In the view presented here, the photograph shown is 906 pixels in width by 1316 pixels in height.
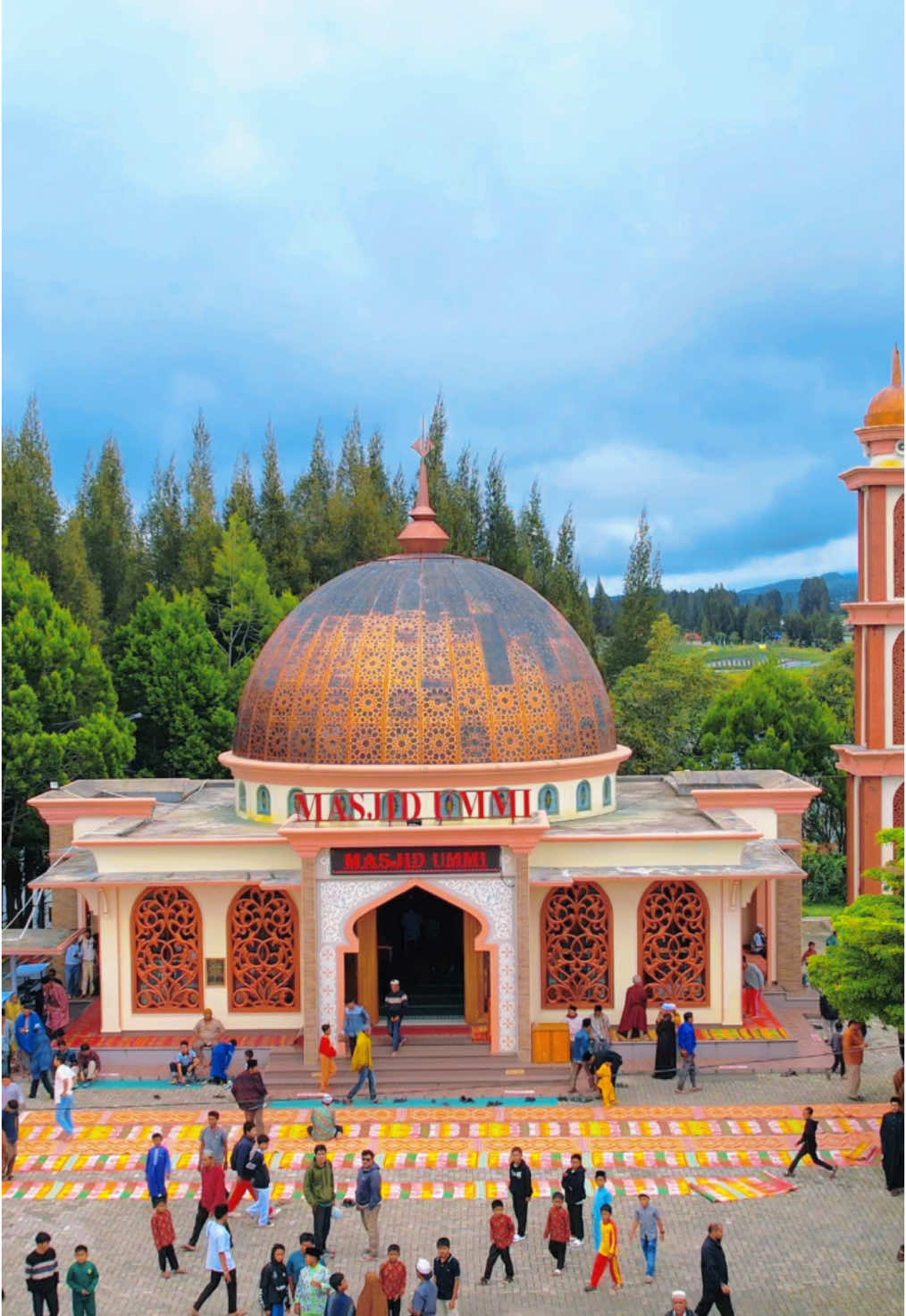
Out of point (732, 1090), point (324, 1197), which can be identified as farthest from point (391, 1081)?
point (324, 1197)

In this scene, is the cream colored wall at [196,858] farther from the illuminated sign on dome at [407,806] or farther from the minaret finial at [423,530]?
the minaret finial at [423,530]

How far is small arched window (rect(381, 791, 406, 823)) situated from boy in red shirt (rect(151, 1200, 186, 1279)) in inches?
386

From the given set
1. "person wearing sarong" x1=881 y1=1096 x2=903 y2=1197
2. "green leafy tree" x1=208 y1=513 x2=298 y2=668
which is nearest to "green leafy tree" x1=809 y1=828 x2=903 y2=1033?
"person wearing sarong" x1=881 y1=1096 x2=903 y2=1197

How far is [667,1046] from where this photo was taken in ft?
81.5

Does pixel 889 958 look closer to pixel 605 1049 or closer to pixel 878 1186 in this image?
pixel 878 1186

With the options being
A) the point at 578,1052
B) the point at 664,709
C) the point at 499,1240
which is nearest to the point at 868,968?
the point at 578,1052

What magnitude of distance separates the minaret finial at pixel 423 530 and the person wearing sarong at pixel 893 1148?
17.1 metres

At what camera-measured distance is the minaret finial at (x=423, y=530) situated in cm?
3253

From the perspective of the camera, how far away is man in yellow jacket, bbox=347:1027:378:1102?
23641mm

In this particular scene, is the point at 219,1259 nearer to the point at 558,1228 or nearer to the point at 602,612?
the point at 558,1228

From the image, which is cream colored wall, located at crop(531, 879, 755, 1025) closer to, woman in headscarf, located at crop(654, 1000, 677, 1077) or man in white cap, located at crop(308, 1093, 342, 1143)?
woman in headscarf, located at crop(654, 1000, 677, 1077)

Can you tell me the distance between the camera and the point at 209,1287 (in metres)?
16.2

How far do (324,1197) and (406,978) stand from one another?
38.4 ft

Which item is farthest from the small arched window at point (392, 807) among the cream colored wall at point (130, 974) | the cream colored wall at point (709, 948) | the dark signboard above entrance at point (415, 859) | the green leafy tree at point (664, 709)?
the green leafy tree at point (664, 709)
